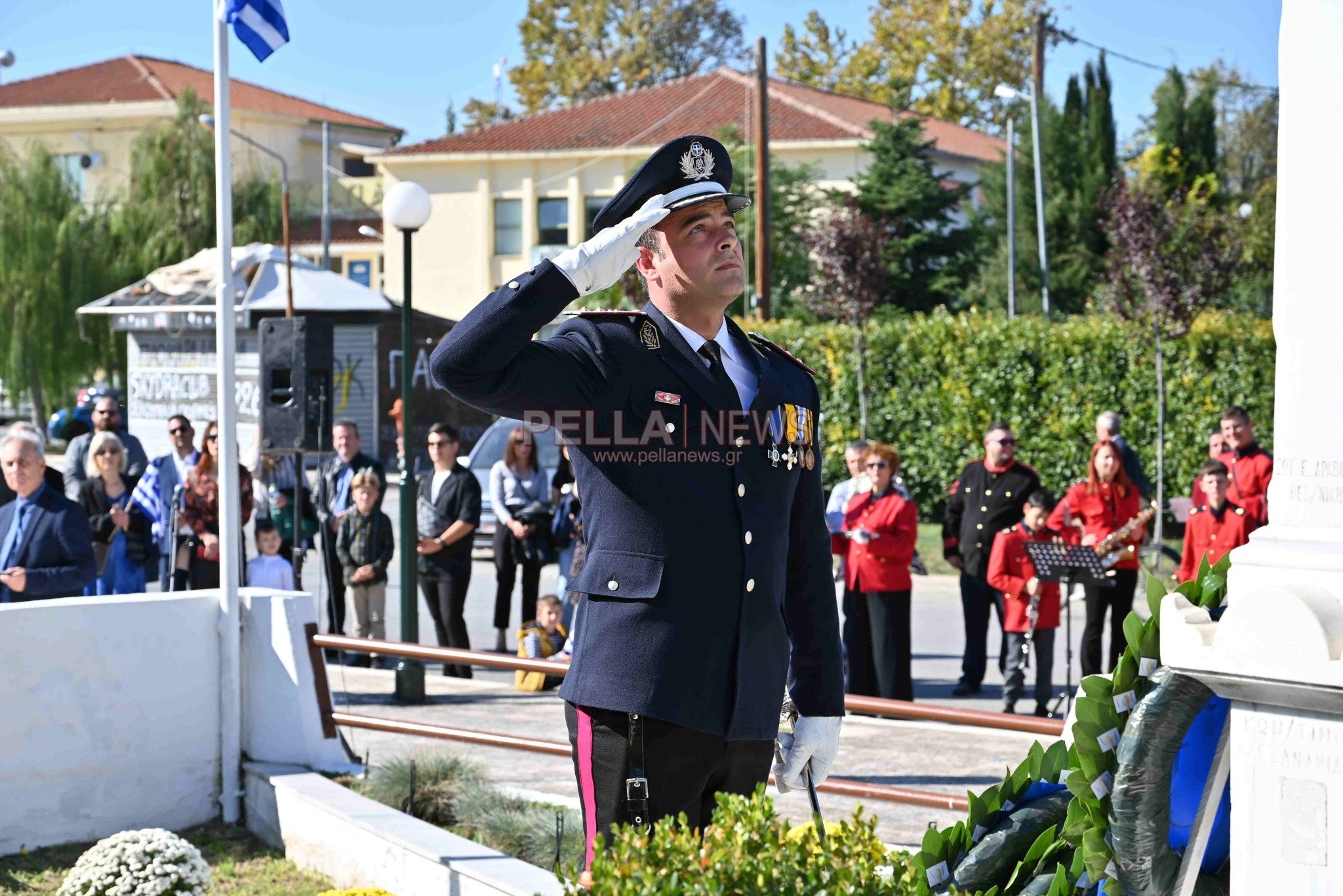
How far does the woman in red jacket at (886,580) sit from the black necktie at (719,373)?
20.2 feet

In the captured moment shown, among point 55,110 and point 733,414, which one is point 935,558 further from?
point 55,110

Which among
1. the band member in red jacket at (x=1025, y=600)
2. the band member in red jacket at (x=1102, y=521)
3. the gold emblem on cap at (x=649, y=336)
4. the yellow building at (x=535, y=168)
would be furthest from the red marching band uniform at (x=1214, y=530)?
the yellow building at (x=535, y=168)

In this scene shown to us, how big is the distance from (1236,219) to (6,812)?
101ft

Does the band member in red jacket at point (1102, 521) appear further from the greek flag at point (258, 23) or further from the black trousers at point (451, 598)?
the greek flag at point (258, 23)

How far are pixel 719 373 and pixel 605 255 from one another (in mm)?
439

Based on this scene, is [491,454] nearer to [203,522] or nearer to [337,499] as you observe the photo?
[337,499]

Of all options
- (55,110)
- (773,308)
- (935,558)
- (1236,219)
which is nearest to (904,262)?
(773,308)

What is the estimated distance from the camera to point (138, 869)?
5.10 m

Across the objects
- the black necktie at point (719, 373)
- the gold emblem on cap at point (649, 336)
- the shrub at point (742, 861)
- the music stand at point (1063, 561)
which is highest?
the gold emblem on cap at point (649, 336)

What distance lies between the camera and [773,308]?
35.6 m

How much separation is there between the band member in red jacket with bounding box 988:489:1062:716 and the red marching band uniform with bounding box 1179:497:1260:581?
0.82 m

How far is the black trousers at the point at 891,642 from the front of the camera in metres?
9.50

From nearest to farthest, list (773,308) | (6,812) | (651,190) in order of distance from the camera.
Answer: (651,190)
(6,812)
(773,308)

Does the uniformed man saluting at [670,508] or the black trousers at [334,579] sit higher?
the uniformed man saluting at [670,508]
